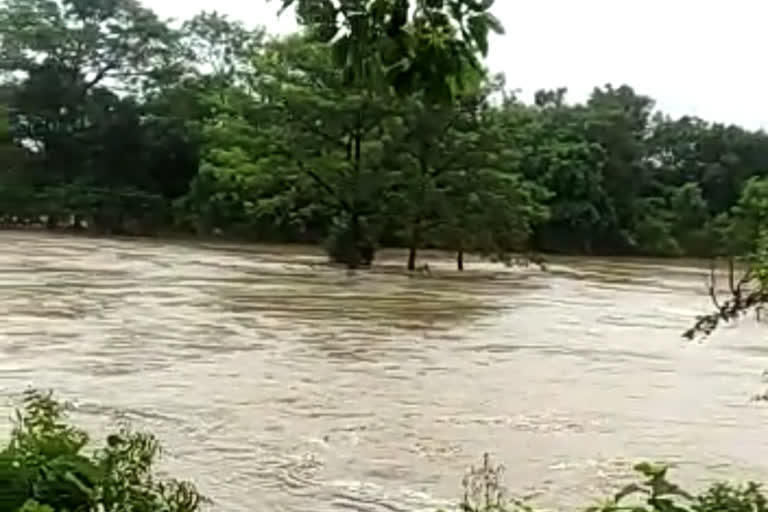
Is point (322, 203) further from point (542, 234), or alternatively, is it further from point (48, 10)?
point (48, 10)

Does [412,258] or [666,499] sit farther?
[412,258]

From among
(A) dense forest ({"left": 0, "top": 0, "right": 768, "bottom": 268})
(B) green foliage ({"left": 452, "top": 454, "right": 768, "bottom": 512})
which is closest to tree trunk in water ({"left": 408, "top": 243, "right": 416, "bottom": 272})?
(A) dense forest ({"left": 0, "top": 0, "right": 768, "bottom": 268})

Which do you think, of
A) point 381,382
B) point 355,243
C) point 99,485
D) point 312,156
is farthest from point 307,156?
point 99,485

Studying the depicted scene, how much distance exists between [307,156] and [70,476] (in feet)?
84.5

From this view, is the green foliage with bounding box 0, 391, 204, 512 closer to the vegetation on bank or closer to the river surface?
the vegetation on bank

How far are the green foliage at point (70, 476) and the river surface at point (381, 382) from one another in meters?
2.89

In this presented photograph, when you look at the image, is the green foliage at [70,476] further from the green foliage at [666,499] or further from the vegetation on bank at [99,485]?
the green foliage at [666,499]

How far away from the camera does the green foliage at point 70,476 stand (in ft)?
10.1

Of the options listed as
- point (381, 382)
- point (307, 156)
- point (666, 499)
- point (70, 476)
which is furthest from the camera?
Answer: point (307, 156)

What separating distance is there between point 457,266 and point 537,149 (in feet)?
31.6

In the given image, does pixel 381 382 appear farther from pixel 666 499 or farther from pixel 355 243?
pixel 355 243

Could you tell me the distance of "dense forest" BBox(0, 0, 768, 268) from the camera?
93.4 feet

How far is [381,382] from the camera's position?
1162 centimetres

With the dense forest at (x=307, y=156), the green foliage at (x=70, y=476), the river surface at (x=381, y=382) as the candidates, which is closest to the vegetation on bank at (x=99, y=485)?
the green foliage at (x=70, y=476)
